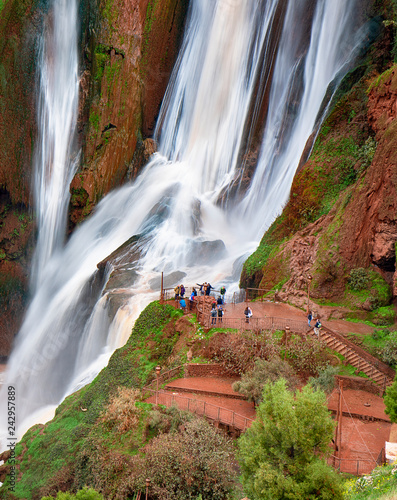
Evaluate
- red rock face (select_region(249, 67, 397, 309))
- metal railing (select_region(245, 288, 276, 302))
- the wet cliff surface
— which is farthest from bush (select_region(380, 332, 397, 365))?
the wet cliff surface

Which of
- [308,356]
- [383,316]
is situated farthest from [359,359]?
[383,316]

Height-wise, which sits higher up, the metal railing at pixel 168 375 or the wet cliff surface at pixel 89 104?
the wet cliff surface at pixel 89 104

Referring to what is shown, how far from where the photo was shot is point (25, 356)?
101 feet

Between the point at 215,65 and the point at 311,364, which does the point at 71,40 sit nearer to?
the point at 215,65

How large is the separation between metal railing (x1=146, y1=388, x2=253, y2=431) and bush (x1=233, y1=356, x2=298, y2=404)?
0.86 m

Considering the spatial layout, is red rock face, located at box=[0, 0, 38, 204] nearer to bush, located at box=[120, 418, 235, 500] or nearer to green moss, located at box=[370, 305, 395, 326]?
green moss, located at box=[370, 305, 395, 326]

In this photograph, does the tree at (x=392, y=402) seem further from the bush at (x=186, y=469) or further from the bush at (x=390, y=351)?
the bush at (x=390, y=351)

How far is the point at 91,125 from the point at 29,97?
20.3 feet

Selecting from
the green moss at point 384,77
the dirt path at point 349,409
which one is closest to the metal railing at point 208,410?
the dirt path at point 349,409

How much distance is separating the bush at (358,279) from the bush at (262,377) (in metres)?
5.85

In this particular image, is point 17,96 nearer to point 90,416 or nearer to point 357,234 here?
point 90,416

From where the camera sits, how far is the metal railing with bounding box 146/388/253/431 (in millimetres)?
14820

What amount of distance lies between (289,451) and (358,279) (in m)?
11.8

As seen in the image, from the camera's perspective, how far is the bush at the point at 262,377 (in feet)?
51.3
